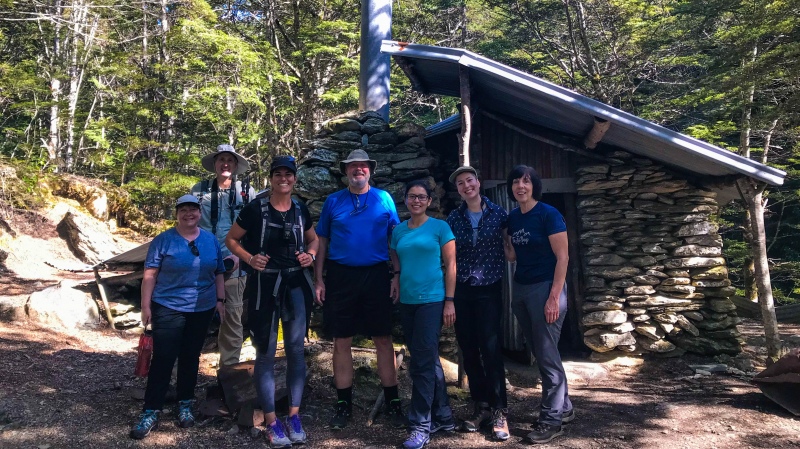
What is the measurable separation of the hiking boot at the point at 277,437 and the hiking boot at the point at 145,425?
36.0 inches

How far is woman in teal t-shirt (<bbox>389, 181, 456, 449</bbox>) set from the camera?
148 inches

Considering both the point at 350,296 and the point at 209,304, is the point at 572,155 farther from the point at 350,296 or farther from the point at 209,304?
the point at 209,304

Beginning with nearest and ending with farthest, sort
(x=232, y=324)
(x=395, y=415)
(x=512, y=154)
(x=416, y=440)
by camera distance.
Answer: (x=416, y=440), (x=395, y=415), (x=232, y=324), (x=512, y=154)

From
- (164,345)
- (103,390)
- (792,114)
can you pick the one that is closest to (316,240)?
(164,345)

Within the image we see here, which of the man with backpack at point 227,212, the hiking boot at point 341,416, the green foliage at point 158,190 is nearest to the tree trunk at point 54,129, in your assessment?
the green foliage at point 158,190

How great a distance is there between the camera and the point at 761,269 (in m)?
6.12

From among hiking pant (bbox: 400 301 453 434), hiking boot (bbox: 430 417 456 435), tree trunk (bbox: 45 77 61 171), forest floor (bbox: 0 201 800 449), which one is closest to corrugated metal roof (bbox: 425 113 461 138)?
forest floor (bbox: 0 201 800 449)

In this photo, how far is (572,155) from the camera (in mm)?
7016

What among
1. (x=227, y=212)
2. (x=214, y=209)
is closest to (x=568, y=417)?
(x=227, y=212)

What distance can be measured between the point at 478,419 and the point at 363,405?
1.09 meters

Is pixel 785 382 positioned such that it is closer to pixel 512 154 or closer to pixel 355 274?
pixel 355 274

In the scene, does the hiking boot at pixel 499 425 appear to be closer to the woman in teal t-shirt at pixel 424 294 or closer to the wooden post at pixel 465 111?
the woman in teal t-shirt at pixel 424 294

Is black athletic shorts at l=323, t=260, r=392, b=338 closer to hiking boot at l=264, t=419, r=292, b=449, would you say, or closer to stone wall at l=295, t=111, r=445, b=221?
hiking boot at l=264, t=419, r=292, b=449

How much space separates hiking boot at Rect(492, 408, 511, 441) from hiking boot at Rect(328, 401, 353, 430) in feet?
3.77
